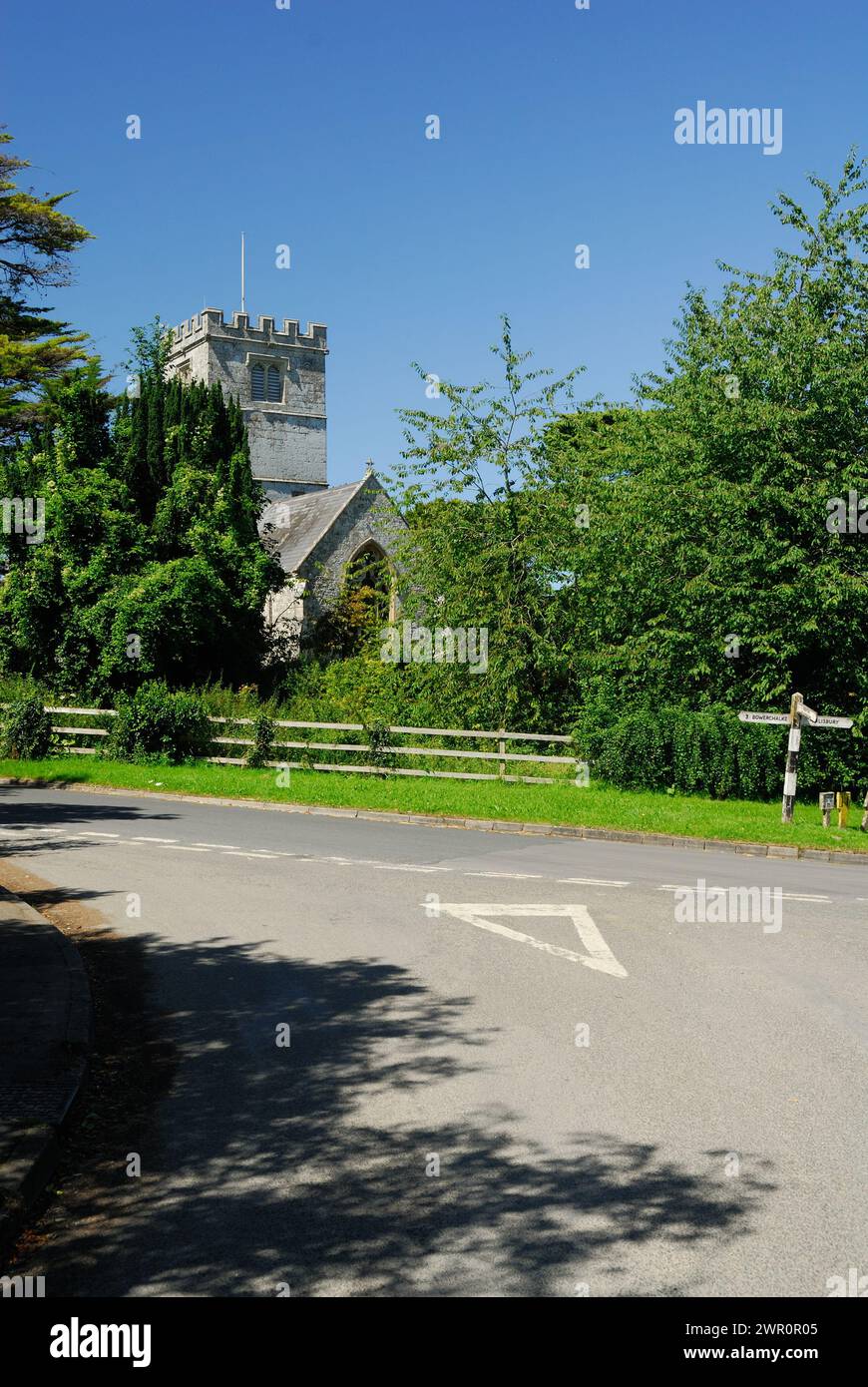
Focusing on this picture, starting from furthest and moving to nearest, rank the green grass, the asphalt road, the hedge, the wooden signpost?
the hedge
the wooden signpost
the green grass
the asphalt road

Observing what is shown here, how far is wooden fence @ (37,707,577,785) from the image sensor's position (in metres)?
25.4

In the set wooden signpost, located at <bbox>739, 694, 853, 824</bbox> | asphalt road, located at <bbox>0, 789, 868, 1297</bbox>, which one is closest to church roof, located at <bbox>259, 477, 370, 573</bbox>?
wooden signpost, located at <bbox>739, 694, 853, 824</bbox>

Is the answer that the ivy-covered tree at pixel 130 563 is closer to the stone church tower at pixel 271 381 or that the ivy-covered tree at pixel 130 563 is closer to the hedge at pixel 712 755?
the hedge at pixel 712 755

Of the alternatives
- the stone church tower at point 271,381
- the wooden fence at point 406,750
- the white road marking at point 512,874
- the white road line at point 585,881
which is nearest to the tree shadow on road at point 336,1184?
the white road line at point 585,881

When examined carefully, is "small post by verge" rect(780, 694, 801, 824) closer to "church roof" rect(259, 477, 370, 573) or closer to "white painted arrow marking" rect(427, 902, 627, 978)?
"white painted arrow marking" rect(427, 902, 627, 978)

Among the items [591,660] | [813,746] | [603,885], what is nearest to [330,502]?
[591,660]

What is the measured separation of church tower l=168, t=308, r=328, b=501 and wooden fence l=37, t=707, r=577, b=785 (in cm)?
4408

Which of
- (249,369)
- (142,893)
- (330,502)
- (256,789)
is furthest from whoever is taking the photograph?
(249,369)

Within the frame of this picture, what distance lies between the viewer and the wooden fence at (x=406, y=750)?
83.2ft

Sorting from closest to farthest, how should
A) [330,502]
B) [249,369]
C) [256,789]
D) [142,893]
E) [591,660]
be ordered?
[142,893], [256,789], [591,660], [330,502], [249,369]
